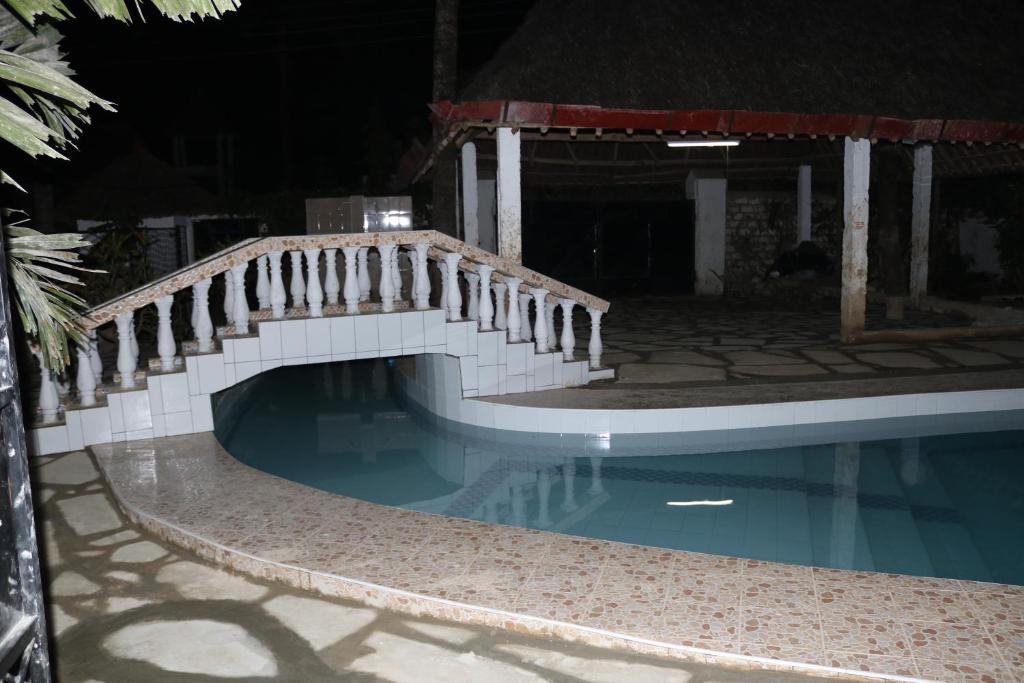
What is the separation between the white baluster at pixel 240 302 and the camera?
23.0 feet

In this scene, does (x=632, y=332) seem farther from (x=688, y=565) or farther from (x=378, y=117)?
(x=378, y=117)

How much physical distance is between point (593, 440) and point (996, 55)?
8.04 m

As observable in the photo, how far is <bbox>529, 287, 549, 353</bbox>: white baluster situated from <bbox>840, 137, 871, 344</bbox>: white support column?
416 cm

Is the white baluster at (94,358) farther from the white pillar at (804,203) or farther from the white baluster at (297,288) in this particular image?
the white pillar at (804,203)

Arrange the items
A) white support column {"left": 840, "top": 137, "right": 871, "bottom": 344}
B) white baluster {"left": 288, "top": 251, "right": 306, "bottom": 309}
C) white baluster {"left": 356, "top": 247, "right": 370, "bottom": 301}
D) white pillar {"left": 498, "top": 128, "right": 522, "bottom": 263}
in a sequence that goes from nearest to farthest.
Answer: white baluster {"left": 288, "top": 251, "right": 306, "bottom": 309} < white baluster {"left": 356, "top": 247, "right": 370, "bottom": 301} < white pillar {"left": 498, "top": 128, "right": 522, "bottom": 263} < white support column {"left": 840, "top": 137, "right": 871, "bottom": 344}

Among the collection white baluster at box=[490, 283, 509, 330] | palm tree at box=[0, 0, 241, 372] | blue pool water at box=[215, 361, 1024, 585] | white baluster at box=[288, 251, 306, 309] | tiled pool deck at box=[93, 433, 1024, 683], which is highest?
palm tree at box=[0, 0, 241, 372]

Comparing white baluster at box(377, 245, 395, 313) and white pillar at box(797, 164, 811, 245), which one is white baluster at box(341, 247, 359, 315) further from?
white pillar at box(797, 164, 811, 245)

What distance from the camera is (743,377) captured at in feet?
27.3

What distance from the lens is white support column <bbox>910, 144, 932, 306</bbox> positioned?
12.2m

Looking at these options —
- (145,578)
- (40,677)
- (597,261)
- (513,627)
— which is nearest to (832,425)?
(513,627)

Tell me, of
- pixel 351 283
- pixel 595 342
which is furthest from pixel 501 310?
pixel 351 283

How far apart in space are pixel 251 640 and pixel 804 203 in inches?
588

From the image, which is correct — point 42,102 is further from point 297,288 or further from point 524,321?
point 524,321

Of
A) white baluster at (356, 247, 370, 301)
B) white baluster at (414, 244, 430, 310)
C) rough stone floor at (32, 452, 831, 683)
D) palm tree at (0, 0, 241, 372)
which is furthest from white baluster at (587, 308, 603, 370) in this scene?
palm tree at (0, 0, 241, 372)
